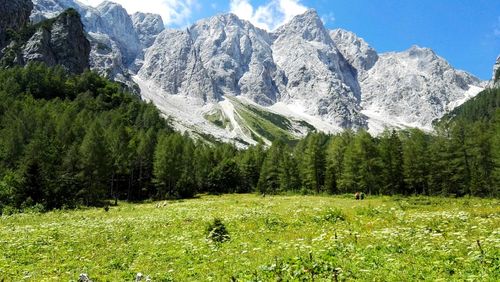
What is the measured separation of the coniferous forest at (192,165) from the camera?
67875 millimetres

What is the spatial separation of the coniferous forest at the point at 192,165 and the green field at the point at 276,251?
36.7 meters

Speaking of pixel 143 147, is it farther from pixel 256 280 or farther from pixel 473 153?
pixel 256 280

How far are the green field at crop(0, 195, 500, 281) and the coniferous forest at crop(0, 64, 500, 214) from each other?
36655 mm

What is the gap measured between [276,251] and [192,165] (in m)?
96.2

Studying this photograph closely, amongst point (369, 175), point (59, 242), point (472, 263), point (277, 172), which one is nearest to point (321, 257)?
point (472, 263)

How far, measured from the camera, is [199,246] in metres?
20.2

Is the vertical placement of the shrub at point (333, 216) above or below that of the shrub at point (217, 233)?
above

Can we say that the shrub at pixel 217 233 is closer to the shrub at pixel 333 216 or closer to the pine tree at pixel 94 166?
the shrub at pixel 333 216

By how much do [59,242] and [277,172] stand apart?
100 m

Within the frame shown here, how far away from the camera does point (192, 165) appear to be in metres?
111

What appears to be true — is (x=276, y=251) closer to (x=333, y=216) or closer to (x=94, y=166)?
(x=333, y=216)

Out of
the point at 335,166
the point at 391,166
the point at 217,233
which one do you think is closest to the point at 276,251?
the point at 217,233

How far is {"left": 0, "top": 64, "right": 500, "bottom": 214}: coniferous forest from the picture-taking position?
223 feet

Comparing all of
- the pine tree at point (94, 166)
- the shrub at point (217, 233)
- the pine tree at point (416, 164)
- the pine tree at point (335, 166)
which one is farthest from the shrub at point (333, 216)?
the pine tree at point (335, 166)
